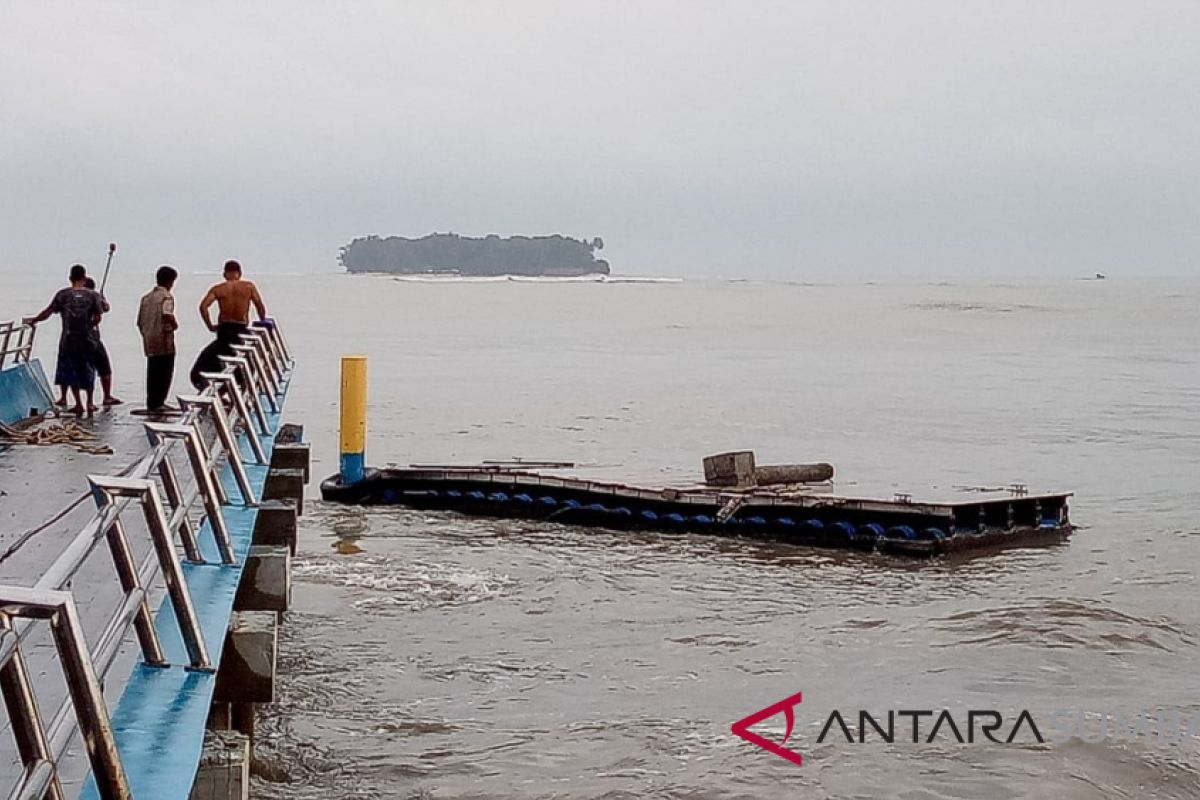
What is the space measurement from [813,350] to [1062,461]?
4604 centimetres

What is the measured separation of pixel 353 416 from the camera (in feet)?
67.9

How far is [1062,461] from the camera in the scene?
97.7ft

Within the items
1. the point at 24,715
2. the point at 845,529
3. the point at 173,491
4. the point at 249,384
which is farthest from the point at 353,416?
the point at 24,715

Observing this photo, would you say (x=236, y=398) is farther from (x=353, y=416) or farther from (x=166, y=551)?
(x=353, y=416)

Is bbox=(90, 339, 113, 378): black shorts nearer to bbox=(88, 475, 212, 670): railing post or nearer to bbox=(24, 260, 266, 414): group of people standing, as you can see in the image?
bbox=(24, 260, 266, 414): group of people standing

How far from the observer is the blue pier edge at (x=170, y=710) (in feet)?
15.1

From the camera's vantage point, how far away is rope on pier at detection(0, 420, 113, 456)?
41.9 ft

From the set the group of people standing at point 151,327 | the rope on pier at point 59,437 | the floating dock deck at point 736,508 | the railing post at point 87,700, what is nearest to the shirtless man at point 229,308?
the group of people standing at point 151,327

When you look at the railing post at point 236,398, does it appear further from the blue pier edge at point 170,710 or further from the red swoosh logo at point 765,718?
the red swoosh logo at point 765,718

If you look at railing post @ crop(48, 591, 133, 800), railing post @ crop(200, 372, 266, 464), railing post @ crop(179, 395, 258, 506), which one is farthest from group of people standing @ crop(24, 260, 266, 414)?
railing post @ crop(48, 591, 133, 800)

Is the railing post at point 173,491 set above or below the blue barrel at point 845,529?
above

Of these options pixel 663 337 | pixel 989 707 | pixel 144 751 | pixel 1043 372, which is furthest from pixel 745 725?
pixel 663 337

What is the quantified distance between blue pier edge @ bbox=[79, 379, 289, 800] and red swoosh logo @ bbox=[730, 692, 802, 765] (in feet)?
15.9

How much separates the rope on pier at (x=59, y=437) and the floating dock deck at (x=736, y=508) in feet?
23.8
